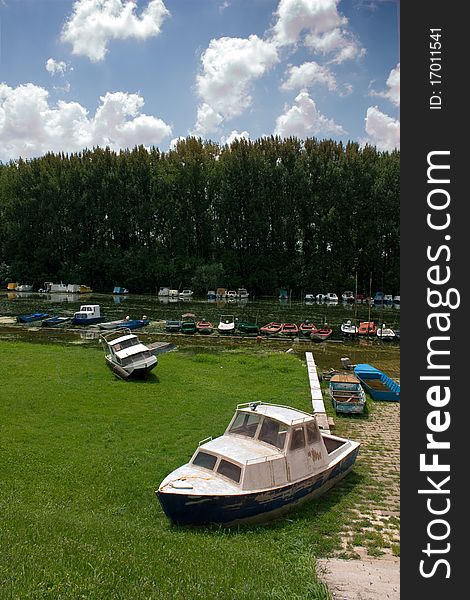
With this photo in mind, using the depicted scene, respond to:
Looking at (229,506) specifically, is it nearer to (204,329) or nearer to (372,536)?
(372,536)

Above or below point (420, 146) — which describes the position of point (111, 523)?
below

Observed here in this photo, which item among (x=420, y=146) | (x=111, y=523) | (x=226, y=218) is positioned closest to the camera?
(x=420, y=146)

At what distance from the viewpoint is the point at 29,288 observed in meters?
87.8

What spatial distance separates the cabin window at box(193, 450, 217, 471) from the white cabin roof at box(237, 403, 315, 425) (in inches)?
73.2

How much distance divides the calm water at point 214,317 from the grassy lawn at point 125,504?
45.2ft

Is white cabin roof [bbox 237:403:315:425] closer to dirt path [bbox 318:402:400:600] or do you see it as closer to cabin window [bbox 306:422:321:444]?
cabin window [bbox 306:422:321:444]

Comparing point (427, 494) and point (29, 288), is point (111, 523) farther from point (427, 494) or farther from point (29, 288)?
point (29, 288)

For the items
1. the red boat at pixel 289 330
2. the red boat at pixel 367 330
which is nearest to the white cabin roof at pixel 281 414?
the red boat at pixel 289 330

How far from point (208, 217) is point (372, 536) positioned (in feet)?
264

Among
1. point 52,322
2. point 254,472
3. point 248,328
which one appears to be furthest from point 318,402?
point 52,322

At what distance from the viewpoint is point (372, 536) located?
10.6 metres

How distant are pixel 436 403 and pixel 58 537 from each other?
741 cm

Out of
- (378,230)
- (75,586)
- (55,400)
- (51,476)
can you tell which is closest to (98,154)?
(378,230)

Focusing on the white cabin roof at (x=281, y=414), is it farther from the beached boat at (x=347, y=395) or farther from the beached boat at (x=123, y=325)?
the beached boat at (x=123, y=325)
